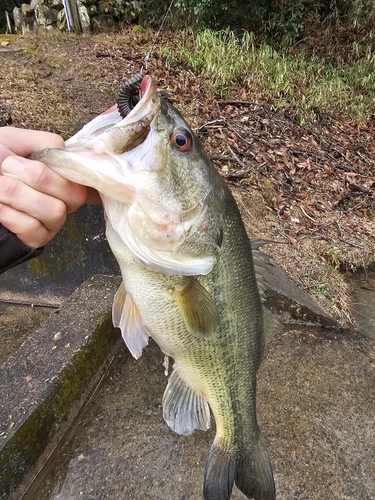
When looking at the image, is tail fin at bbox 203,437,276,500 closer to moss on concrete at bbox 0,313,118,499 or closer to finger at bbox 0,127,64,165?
moss on concrete at bbox 0,313,118,499

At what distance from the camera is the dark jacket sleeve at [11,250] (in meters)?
1.34

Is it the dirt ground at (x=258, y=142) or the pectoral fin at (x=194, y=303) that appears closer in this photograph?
the pectoral fin at (x=194, y=303)

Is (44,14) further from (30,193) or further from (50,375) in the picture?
(30,193)

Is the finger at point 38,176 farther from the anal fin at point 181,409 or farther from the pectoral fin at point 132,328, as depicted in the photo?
the anal fin at point 181,409

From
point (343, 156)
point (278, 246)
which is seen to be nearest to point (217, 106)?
point (343, 156)

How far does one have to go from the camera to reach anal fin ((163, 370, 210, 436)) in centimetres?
178

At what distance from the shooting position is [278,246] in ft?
14.0

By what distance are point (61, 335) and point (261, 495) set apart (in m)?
1.43

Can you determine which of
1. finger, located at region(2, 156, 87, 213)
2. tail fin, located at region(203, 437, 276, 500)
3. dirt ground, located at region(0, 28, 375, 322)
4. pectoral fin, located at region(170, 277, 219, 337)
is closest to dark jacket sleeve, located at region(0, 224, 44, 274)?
finger, located at region(2, 156, 87, 213)

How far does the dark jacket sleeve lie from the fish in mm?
264

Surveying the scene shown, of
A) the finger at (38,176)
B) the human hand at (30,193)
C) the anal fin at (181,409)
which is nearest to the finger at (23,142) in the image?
the human hand at (30,193)

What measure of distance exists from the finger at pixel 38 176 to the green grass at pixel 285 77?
5771mm

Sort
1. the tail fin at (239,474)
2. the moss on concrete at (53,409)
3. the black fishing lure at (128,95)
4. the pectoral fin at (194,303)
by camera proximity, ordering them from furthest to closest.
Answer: the moss on concrete at (53,409), the tail fin at (239,474), the pectoral fin at (194,303), the black fishing lure at (128,95)

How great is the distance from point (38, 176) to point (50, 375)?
54.3 inches
